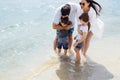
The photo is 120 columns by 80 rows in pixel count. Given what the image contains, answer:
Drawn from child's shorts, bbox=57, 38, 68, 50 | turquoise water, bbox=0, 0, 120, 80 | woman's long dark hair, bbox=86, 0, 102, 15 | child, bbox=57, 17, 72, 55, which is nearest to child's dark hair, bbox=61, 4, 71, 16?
child, bbox=57, 17, 72, 55

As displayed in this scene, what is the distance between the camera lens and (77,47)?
6578mm

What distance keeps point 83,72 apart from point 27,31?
9.40 ft

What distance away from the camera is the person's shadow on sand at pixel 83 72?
622cm

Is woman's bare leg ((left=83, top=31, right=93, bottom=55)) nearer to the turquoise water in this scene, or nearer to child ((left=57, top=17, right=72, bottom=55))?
child ((left=57, top=17, right=72, bottom=55))

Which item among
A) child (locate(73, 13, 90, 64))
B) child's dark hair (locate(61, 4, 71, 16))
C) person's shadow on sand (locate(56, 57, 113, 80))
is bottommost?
person's shadow on sand (locate(56, 57, 113, 80))

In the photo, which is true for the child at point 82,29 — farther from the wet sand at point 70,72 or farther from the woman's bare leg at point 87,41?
the wet sand at point 70,72

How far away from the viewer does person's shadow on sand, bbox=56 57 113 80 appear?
622cm

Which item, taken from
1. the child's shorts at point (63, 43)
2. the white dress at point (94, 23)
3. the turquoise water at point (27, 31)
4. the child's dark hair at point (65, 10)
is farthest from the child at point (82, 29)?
the turquoise water at point (27, 31)

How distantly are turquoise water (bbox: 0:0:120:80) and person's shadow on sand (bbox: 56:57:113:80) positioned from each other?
2.15ft

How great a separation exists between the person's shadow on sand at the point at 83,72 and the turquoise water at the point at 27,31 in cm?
66

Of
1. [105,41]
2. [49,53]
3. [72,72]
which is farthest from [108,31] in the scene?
[72,72]

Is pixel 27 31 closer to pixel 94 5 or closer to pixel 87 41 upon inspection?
pixel 87 41

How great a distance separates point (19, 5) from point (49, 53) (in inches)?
157

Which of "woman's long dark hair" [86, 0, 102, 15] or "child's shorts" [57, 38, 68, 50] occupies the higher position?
"woman's long dark hair" [86, 0, 102, 15]
